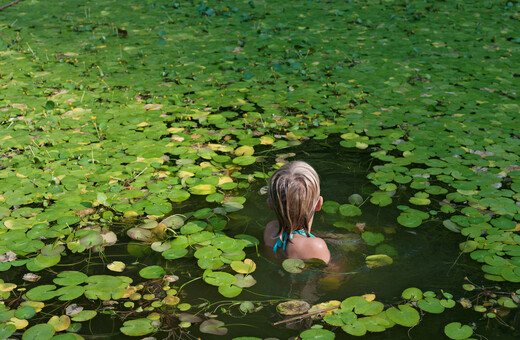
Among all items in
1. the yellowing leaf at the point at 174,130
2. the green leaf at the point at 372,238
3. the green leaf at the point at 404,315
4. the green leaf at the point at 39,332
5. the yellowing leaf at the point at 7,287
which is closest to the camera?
the green leaf at the point at 39,332

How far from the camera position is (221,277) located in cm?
279

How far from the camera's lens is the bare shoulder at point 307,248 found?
2.89 meters

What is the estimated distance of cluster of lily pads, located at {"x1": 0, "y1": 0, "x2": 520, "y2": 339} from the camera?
3035 mm

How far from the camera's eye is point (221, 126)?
4520 millimetres

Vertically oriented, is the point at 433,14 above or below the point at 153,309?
above

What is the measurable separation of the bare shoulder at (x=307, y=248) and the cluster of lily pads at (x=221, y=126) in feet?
0.91


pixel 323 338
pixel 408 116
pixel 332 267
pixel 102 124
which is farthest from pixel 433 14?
pixel 323 338

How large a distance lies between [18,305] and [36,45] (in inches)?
189

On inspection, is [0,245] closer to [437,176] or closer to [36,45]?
[437,176]

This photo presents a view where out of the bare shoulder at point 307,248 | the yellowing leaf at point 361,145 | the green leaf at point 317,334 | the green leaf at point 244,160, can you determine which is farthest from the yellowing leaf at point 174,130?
the green leaf at point 317,334

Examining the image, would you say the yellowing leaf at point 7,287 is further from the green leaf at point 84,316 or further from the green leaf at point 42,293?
the green leaf at point 84,316

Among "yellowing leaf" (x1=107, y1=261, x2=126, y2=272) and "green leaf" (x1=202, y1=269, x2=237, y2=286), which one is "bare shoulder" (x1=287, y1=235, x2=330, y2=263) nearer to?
"green leaf" (x1=202, y1=269, x2=237, y2=286)

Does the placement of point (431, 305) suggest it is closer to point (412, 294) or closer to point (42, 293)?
point (412, 294)

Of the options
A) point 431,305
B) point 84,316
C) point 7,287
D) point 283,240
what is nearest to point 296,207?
point 283,240
